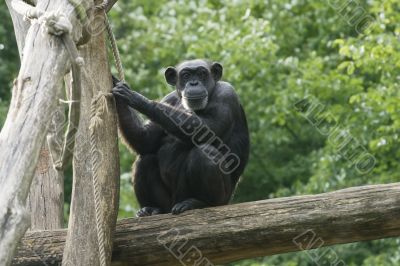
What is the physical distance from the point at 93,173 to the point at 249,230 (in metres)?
1.54

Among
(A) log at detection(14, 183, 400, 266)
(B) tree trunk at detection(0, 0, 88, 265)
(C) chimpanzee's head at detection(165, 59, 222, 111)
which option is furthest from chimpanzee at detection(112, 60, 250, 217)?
(B) tree trunk at detection(0, 0, 88, 265)

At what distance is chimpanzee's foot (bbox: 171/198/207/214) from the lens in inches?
320

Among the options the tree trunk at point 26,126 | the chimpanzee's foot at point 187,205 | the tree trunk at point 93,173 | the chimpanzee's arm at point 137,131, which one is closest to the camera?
the tree trunk at point 26,126

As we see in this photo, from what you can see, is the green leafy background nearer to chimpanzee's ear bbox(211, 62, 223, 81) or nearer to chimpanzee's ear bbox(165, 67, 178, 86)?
chimpanzee's ear bbox(211, 62, 223, 81)

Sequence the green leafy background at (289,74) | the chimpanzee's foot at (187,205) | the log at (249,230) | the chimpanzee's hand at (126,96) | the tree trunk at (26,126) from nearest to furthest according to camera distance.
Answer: the tree trunk at (26,126) < the log at (249,230) < the chimpanzee's hand at (126,96) < the chimpanzee's foot at (187,205) < the green leafy background at (289,74)

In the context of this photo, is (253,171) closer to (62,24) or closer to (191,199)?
(191,199)

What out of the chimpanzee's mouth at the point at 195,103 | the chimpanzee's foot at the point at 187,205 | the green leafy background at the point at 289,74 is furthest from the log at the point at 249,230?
the green leafy background at the point at 289,74

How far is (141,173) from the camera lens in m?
9.10

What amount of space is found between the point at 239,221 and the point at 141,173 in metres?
1.85

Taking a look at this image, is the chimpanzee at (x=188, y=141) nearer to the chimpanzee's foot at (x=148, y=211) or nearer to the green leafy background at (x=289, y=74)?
the chimpanzee's foot at (x=148, y=211)

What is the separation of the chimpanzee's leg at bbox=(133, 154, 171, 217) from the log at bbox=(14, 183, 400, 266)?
4.39 feet

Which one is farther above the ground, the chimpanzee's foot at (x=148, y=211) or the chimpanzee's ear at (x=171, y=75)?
the chimpanzee's ear at (x=171, y=75)

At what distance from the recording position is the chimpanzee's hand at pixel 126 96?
801cm

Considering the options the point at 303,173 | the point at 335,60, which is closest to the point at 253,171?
the point at 303,173
